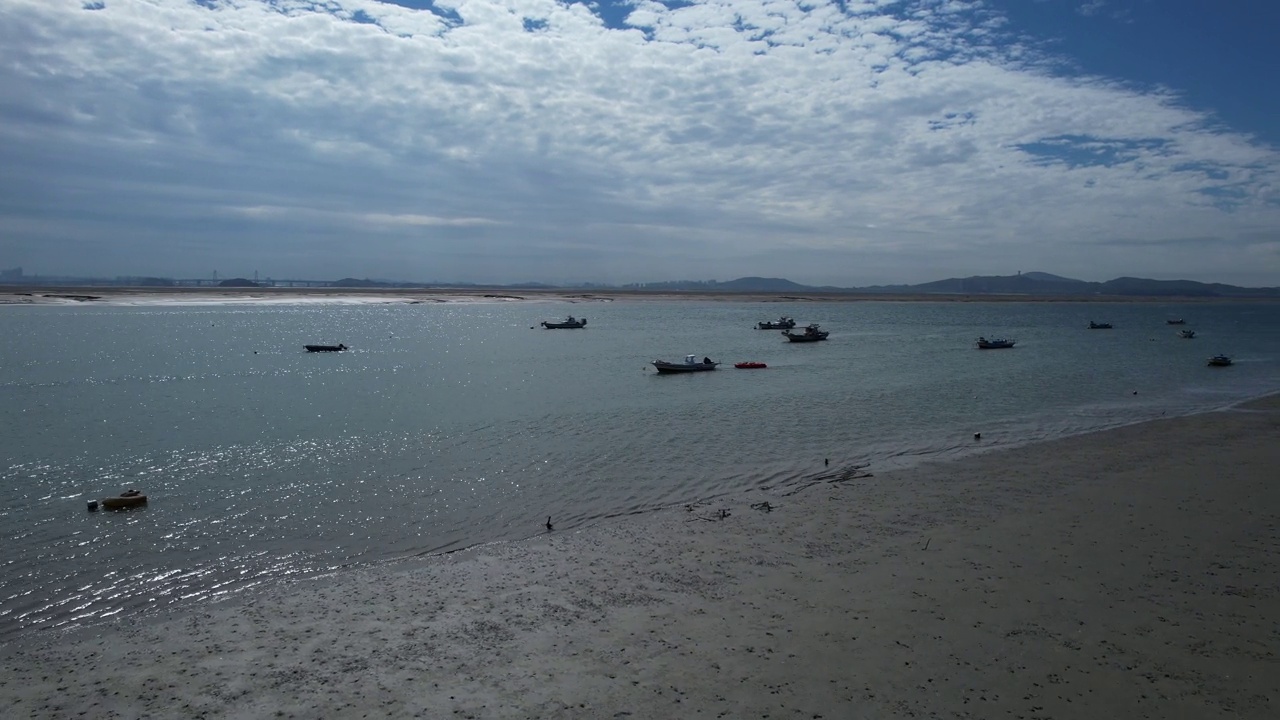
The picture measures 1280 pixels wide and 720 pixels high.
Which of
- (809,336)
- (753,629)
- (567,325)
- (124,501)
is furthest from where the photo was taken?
(567,325)

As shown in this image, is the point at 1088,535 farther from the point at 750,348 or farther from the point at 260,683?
the point at 750,348

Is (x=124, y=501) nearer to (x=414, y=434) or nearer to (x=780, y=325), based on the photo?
(x=414, y=434)

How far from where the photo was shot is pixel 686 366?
43.3 meters

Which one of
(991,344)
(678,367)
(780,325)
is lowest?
(678,367)

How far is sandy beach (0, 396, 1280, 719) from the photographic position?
854 centimetres

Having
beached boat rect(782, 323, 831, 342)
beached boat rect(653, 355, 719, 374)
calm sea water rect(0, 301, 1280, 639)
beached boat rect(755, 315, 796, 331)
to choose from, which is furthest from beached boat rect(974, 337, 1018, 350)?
beached boat rect(653, 355, 719, 374)

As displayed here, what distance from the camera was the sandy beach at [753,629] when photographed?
854cm

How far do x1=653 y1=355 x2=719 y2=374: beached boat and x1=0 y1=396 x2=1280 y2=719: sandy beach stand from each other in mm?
26817

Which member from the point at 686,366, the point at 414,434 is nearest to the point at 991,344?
the point at 686,366

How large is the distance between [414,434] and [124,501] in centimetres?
927

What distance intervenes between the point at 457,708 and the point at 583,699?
134 cm

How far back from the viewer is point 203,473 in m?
19.3

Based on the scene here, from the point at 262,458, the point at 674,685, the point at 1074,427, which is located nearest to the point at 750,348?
the point at 1074,427

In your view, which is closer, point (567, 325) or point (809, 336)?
point (809, 336)
